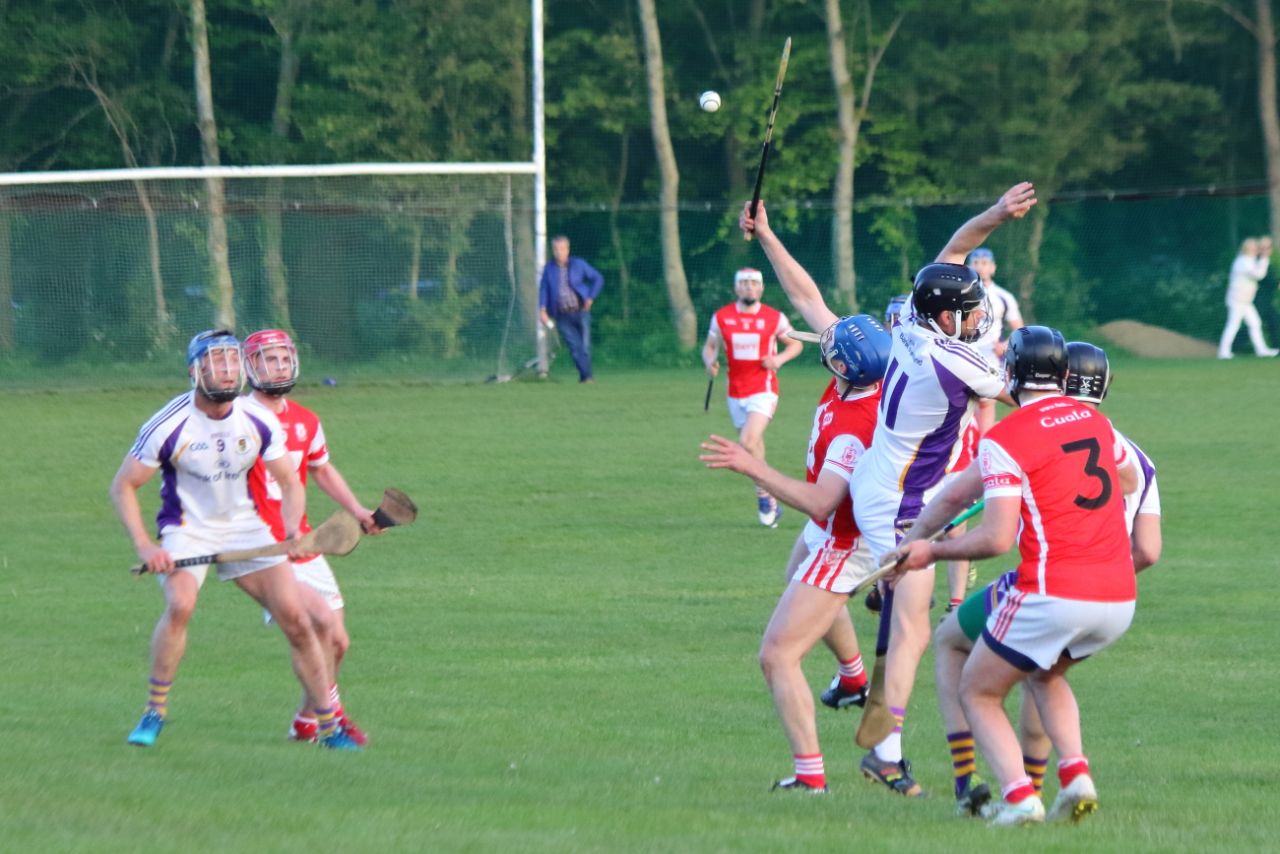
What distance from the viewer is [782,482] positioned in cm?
711

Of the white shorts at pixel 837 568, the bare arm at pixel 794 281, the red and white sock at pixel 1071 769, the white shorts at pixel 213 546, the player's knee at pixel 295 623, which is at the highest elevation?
the bare arm at pixel 794 281

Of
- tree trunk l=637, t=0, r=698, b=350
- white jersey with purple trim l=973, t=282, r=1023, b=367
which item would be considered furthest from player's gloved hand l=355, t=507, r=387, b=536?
tree trunk l=637, t=0, r=698, b=350

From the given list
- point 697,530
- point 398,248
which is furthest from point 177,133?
point 697,530

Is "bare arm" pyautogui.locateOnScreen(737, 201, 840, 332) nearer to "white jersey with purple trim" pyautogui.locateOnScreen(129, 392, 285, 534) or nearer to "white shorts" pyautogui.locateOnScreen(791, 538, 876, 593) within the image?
"white shorts" pyautogui.locateOnScreen(791, 538, 876, 593)

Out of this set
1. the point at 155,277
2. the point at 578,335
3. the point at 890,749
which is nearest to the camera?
the point at 890,749

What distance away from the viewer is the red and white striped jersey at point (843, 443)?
750cm

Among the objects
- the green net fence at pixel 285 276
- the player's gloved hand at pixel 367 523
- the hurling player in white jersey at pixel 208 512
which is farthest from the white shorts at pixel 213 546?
the green net fence at pixel 285 276

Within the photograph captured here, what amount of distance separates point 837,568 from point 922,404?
28.5 inches

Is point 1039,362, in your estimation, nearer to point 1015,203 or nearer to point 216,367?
point 1015,203

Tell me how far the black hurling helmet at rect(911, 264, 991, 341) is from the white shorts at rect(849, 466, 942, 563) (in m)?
0.64

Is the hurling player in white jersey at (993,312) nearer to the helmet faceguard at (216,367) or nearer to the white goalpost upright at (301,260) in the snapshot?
the helmet faceguard at (216,367)

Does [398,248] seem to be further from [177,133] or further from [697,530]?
[697,530]

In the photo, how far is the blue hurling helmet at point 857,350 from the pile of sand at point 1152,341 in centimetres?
2811

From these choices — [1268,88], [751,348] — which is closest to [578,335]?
[751,348]
